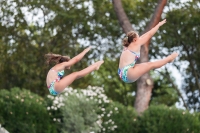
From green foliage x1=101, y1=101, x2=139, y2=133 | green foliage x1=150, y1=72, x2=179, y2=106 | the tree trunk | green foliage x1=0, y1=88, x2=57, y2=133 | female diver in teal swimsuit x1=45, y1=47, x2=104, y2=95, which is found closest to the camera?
female diver in teal swimsuit x1=45, y1=47, x2=104, y2=95

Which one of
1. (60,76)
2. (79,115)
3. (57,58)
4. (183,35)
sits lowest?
(60,76)

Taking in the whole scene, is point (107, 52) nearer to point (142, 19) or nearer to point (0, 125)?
point (142, 19)

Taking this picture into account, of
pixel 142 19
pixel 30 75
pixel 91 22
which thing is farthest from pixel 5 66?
pixel 142 19

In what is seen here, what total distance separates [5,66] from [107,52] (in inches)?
152

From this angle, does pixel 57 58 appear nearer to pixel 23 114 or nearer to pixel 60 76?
pixel 60 76

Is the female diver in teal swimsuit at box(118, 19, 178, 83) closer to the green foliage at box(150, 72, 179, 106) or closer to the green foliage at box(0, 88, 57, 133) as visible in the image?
the green foliage at box(0, 88, 57, 133)

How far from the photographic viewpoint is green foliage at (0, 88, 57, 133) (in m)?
14.2

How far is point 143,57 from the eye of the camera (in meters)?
17.2

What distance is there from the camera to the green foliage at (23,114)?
14.2 metres

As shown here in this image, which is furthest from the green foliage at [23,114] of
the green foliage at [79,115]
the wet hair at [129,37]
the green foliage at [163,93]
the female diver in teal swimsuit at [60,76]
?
the green foliage at [163,93]

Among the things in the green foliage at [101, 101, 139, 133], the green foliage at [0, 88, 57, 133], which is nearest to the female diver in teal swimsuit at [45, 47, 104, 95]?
the green foliage at [0, 88, 57, 133]

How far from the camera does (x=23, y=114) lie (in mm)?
14273

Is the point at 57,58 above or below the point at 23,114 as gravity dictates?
below

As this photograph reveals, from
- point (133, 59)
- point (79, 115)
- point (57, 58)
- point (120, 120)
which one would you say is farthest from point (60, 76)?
point (120, 120)
